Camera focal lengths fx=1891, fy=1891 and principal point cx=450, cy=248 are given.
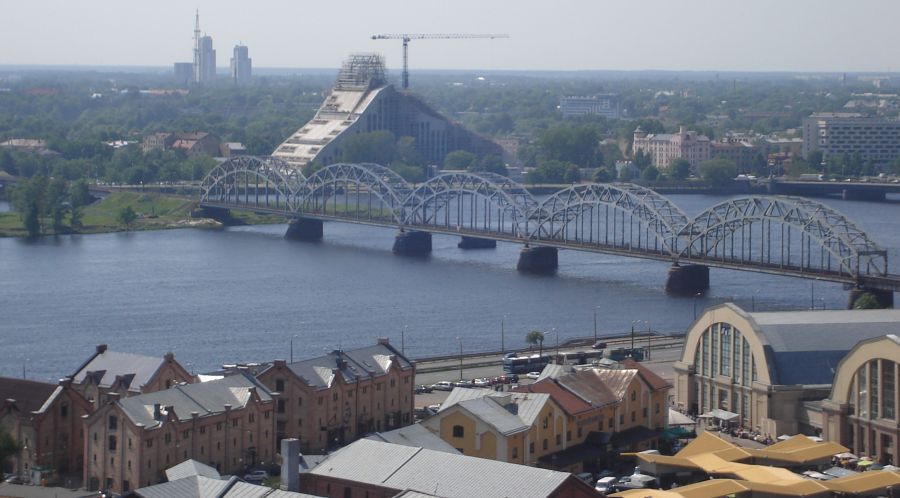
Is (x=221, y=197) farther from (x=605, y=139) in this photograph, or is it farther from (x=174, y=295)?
(x=605, y=139)

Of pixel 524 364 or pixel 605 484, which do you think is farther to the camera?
pixel 524 364

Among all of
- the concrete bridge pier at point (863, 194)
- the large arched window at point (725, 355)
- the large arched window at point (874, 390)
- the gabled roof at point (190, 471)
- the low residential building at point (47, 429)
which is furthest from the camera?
the concrete bridge pier at point (863, 194)

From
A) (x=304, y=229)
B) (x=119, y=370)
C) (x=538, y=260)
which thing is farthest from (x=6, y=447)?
(x=304, y=229)

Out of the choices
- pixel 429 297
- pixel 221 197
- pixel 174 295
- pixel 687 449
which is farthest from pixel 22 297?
pixel 221 197

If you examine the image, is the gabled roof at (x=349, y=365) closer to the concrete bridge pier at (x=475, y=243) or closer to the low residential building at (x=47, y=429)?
the low residential building at (x=47, y=429)

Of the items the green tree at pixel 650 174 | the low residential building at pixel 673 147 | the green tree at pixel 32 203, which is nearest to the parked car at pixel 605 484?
the green tree at pixel 32 203

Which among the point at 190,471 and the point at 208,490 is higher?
the point at 208,490

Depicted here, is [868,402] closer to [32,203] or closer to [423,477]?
[423,477]
